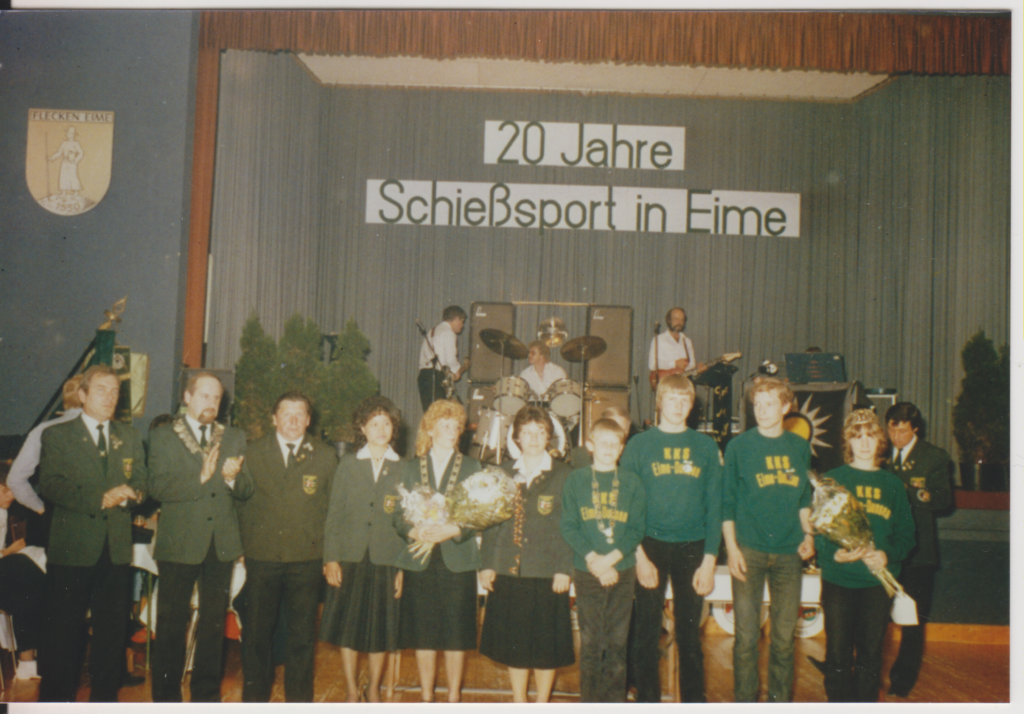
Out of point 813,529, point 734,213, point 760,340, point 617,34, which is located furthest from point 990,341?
point 813,529

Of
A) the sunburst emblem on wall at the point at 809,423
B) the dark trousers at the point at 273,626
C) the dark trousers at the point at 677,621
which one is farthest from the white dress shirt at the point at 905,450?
the dark trousers at the point at 273,626

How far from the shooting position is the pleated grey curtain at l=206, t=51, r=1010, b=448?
9023mm

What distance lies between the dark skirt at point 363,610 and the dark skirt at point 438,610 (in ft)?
0.23

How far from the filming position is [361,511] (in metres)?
3.24

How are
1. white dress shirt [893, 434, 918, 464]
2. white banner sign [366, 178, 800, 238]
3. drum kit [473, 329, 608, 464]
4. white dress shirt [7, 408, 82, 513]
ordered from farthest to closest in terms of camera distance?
white banner sign [366, 178, 800, 238] → drum kit [473, 329, 608, 464] → white dress shirt [893, 434, 918, 464] → white dress shirt [7, 408, 82, 513]

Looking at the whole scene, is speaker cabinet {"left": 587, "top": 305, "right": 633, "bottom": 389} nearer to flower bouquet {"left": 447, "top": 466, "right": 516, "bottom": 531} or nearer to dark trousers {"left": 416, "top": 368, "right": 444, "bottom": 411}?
dark trousers {"left": 416, "top": 368, "right": 444, "bottom": 411}

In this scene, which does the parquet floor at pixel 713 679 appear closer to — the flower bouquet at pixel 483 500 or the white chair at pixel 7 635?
the white chair at pixel 7 635

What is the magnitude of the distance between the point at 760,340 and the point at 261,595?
8.45 metres

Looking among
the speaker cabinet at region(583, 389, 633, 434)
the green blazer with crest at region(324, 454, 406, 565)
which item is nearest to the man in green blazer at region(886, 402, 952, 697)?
the green blazer with crest at region(324, 454, 406, 565)

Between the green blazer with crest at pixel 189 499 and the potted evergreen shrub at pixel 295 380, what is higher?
the potted evergreen shrub at pixel 295 380

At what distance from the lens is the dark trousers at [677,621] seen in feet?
10.4

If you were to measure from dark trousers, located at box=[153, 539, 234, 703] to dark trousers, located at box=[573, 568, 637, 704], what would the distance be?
5.86 ft

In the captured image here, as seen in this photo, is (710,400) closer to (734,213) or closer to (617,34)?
(734,213)

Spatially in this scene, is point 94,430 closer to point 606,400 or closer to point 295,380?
point 295,380
